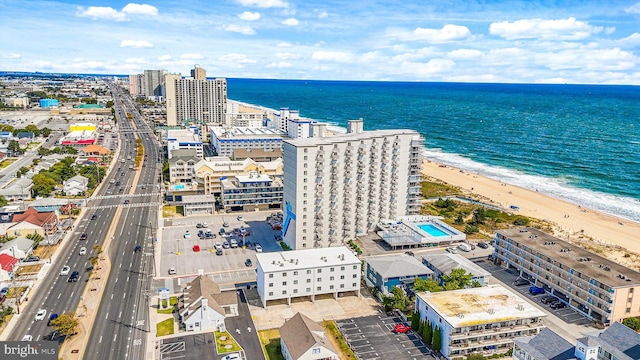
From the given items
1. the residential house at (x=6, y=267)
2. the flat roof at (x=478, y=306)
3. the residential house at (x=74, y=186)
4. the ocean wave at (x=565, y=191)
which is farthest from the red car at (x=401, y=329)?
the residential house at (x=74, y=186)

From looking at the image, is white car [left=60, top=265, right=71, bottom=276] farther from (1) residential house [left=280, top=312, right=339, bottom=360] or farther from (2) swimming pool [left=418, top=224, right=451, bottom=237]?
(2) swimming pool [left=418, top=224, right=451, bottom=237]

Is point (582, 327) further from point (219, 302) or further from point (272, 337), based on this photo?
point (219, 302)

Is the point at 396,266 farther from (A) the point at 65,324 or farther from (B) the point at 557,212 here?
(B) the point at 557,212

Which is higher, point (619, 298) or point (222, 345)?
point (619, 298)

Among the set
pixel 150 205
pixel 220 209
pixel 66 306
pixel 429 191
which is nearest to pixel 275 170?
pixel 220 209

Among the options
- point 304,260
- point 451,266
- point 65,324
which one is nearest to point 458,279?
point 451,266

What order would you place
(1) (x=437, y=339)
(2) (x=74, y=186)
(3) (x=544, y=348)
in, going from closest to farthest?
(3) (x=544, y=348)
(1) (x=437, y=339)
(2) (x=74, y=186)
